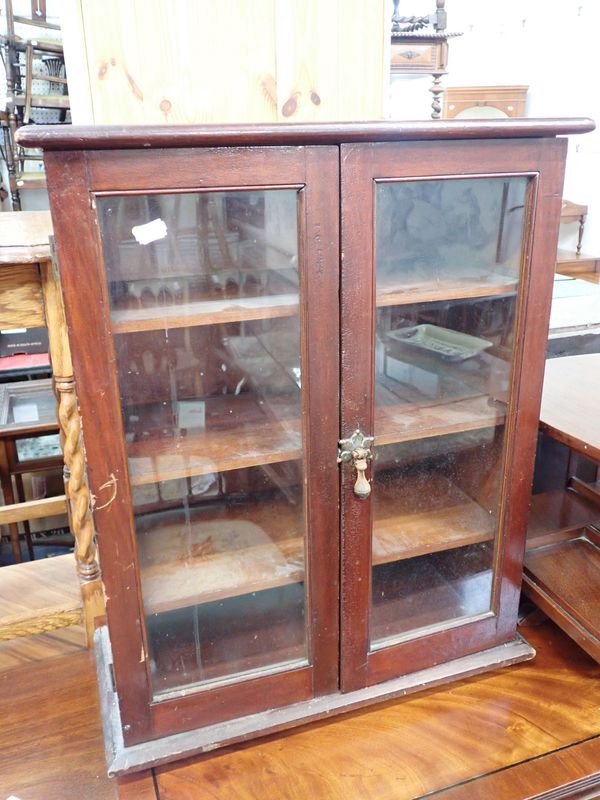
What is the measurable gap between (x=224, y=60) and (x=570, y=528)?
1.08 metres

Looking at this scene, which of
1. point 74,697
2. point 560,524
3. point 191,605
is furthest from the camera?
point 560,524

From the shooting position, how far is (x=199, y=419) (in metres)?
1.03

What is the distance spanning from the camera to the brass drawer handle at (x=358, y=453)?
101 centimetres

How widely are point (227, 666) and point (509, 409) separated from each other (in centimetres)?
61

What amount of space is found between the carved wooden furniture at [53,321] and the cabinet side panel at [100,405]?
26cm

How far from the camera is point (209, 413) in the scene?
40.8 inches

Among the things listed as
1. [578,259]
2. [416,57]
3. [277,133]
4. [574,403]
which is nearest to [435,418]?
[574,403]

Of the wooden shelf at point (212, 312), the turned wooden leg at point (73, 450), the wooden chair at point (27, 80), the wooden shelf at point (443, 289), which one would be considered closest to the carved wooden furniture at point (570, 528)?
the wooden shelf at point (443, 289)

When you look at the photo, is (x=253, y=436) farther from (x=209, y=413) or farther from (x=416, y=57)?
(x=416, y=57)

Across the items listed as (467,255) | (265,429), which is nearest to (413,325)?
(467,255)

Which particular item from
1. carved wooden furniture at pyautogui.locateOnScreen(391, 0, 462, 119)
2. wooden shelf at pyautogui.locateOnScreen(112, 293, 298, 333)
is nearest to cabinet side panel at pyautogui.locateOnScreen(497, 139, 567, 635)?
wooden shelf at pyautogui.locateOnScreen(112, 293, 298, 333)

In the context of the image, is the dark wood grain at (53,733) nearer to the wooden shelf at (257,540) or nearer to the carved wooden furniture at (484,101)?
the wooden shelf at (257,540)

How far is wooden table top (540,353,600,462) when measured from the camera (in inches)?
47.2

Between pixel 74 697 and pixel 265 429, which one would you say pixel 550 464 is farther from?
pixel 74 697
